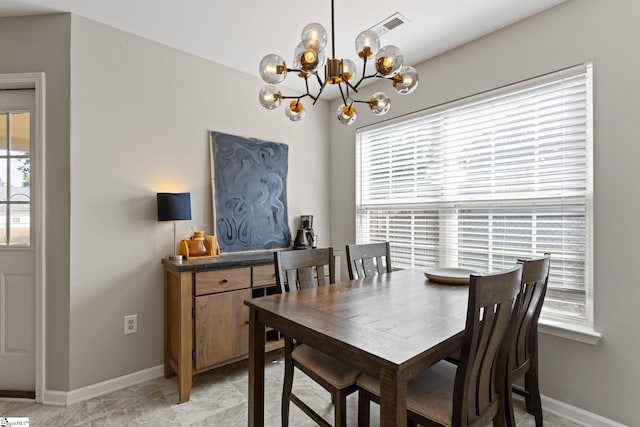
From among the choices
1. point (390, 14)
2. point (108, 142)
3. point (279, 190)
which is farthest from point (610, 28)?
point (108, 142)

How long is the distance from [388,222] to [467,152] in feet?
3.37

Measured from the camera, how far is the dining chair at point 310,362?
149 cm

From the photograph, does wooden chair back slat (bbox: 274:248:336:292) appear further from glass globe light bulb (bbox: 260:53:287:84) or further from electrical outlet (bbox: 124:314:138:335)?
electrical outlet (bbox: 124:314:138:335)

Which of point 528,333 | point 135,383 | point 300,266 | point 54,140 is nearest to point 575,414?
point 528,333

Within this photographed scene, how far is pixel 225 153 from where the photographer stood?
115 inches

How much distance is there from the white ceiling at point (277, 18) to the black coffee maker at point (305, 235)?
→ 163cm

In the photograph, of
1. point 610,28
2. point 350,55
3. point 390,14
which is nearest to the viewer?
point 610,28

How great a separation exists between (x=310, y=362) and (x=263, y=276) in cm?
107

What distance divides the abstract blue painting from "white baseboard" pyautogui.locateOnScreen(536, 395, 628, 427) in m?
2.40

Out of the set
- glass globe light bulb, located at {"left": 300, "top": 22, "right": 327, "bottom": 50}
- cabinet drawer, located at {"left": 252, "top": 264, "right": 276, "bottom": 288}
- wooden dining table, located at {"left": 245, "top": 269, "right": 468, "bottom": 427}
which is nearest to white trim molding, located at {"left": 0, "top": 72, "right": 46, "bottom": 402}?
cabinet drawer, located at {"left": 252, "top": 264, "right": 276, "bottom": 288}

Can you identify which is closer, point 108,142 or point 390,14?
point 390,14

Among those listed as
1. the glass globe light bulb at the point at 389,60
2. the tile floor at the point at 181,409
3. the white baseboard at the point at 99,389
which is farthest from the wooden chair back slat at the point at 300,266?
the white baseboard at the point at 99,389

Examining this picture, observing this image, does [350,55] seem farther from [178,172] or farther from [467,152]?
[178,172]

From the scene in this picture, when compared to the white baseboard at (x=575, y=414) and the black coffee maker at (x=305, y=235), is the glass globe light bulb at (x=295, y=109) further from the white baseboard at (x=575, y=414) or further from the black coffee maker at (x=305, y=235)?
the white baseboard at (x=575, y=414)
